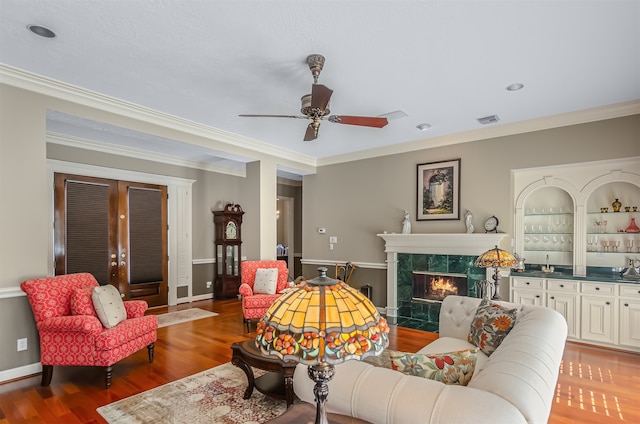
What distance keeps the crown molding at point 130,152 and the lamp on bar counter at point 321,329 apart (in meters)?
5.48

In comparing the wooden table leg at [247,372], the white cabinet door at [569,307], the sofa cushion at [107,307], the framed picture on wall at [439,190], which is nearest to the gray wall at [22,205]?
the sofa cushion at [107,307]

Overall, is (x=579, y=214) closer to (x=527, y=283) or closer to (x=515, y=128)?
(x=527, y=283)

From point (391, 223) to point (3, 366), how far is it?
507 centimetres

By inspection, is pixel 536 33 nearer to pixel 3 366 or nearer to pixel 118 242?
pixel 3 366

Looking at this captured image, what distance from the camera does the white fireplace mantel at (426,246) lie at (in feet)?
15.3

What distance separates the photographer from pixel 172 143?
4.51 metres

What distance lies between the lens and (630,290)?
3746 mm

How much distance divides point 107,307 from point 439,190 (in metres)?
4.59

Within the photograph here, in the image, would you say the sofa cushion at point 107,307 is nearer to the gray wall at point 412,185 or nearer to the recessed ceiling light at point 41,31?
the recessed ceiling light at point 41,31

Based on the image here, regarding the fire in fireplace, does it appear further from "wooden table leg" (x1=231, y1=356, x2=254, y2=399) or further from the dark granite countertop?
"wooden table leg" (x1=231, y1=356, x2=254, y2=399)

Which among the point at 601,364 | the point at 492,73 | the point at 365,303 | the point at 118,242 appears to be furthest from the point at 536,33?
the point at 118,242

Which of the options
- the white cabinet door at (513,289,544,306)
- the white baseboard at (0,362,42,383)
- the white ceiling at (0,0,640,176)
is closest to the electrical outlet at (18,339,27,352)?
the white baseboard at (0,362,42,383)

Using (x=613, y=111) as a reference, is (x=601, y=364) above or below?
below

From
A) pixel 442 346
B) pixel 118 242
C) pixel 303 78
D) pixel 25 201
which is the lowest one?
pixel 442 346
